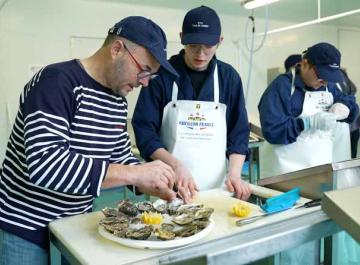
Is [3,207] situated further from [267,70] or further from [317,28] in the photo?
[317,28]

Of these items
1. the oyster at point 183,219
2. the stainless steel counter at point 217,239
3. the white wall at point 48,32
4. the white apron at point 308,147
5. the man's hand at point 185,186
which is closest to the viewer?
the stainless steel counter at point 217,239

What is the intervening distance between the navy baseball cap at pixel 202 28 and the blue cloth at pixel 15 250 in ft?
2.93

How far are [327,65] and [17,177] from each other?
1.43m

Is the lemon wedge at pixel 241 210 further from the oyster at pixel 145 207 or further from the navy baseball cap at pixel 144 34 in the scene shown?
the navy baseball cap at pixel 144 34

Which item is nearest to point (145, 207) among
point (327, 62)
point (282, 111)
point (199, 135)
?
point (199, 135)

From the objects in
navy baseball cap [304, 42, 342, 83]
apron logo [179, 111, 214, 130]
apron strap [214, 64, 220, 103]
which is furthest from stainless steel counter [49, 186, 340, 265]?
navy baseball cap [304, 42, 342, 83]

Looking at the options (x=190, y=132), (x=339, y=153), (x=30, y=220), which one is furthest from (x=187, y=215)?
(x=339, y=153)

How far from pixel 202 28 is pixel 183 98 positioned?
11.0 inches

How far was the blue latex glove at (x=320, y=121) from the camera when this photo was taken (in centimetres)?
185

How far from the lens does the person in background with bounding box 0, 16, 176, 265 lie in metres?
0.88


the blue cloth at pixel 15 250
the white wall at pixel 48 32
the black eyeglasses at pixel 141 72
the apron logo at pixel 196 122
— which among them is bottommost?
the blue cloth at pixel 15 250

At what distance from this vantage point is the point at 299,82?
1.92 m

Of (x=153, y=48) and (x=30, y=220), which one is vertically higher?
(x=153, y=48)

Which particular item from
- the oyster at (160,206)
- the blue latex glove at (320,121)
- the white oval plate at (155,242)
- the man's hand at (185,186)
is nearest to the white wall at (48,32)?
the blue latex glove at (320,121)
